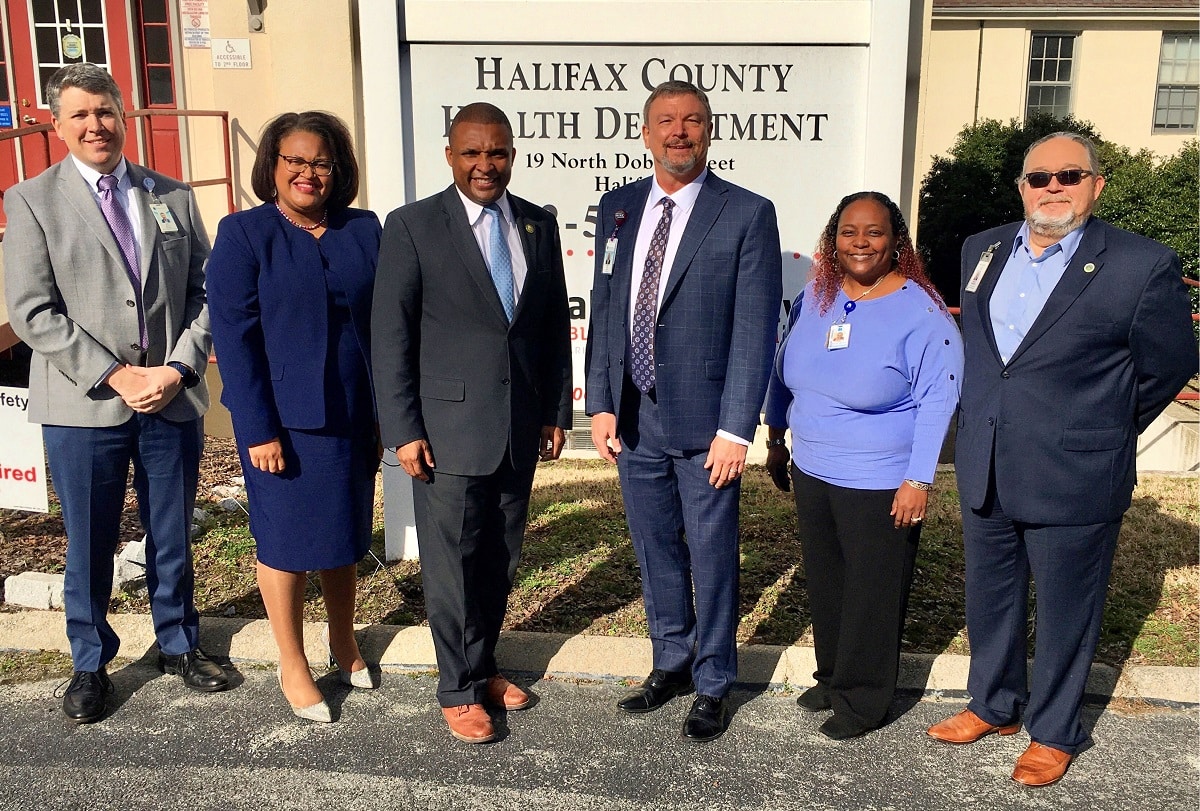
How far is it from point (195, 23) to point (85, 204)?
24.0ft

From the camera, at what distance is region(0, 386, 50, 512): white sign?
4.12 m

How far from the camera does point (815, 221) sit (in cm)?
456

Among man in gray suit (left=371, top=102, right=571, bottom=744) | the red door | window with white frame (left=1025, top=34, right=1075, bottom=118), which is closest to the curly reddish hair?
man in gray suit (left=371, top=102, right=571, bottom=744)

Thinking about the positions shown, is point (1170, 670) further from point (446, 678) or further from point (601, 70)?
point (601, 70)

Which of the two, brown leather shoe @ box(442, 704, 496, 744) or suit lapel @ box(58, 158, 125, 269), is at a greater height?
suit lapel @ box(58, 158, 125, 269)

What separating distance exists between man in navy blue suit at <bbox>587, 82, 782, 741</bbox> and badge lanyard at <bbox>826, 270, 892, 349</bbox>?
190mm

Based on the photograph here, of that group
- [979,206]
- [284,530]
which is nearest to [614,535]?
[284,530]

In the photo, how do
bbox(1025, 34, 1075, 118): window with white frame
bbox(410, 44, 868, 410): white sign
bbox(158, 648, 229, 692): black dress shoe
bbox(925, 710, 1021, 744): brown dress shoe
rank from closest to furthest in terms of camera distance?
bbox(925, 710, 1021, 744): brown dress shoe → bbox(158, 648, 229, 692): black dress shoe → bbox(410, 44, 868, 410): white sign → bbox(1025, 34, 1075, 118): window with white frame

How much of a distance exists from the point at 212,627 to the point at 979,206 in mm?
14702

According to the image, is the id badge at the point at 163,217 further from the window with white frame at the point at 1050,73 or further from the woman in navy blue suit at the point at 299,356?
the window with white frame at the point at 1050,73

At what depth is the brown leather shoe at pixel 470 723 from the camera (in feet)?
10.8

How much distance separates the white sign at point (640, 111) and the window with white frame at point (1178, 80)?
18.8 meters

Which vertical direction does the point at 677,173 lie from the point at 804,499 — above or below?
above

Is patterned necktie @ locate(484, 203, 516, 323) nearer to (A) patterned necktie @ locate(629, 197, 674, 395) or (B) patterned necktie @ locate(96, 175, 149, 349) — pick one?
(A) patterned necktie @ locate(629, 197, 674, 395)
